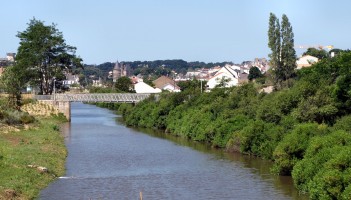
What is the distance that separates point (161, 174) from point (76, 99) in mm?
49890

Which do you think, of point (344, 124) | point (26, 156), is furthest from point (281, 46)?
point (26, 156)

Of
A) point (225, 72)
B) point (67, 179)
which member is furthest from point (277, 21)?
point (225, 72)

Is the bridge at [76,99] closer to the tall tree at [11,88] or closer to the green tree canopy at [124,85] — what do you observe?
the tall tree at [11,88]

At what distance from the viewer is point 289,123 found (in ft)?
150

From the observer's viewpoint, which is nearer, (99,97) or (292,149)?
(292,149)

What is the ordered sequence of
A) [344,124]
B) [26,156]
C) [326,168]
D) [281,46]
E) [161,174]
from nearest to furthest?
[326,168]
[161,174]
[26,156]
[344,124]
[281,46]

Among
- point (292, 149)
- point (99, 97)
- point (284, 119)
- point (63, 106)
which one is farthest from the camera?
point (99, 97)

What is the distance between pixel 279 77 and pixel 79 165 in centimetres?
3668

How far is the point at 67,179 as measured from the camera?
36.6 m

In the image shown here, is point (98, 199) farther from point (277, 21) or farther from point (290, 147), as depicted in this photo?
point (277, 21)

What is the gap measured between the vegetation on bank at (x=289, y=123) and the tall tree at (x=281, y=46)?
A: 6565 millimetres

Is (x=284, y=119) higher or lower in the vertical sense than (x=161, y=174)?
higher

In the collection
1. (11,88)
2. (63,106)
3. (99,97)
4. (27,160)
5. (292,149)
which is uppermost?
(11,88)

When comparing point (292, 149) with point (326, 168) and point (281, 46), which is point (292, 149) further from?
point (281, 46)
